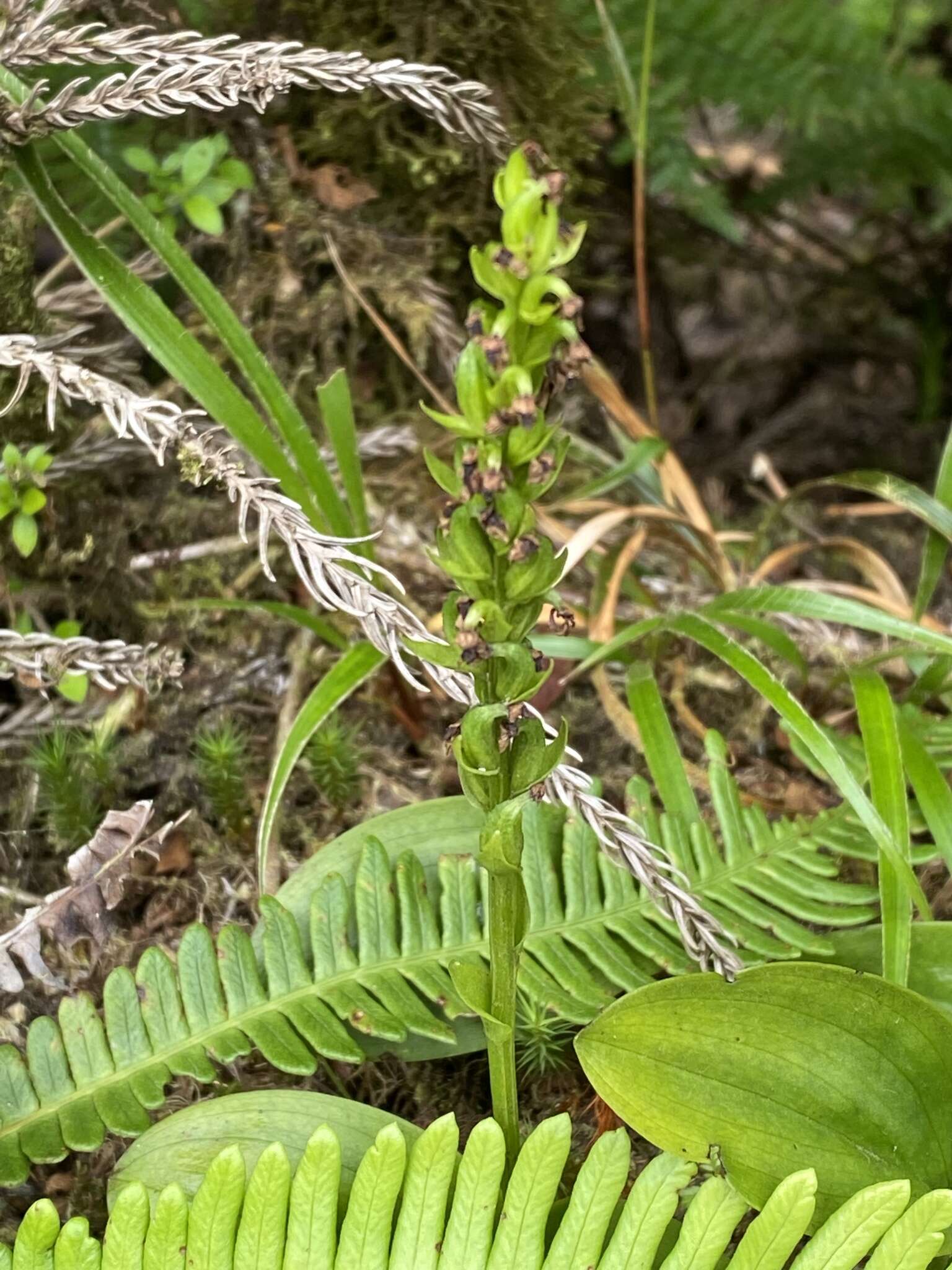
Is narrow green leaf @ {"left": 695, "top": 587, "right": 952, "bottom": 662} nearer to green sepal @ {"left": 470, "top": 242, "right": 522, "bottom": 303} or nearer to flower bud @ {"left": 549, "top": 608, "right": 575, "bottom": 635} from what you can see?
flower bud @ {"left": 549, "top": 608, "right": 575, "bottom": 635}

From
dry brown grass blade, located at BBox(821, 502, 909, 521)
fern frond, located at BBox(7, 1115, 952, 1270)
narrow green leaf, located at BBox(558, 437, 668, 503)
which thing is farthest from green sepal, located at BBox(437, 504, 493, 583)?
dry brown grass blade, located at BBox(821, 502, 909, 521)

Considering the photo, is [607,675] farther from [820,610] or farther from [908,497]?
[908,497]

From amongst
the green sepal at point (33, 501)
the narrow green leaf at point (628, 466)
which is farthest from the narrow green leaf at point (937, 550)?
the green sepal at point (33, 501)

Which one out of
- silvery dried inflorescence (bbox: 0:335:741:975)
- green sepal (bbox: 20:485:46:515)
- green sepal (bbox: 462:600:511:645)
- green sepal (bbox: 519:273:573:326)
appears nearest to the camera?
green sepal (bbox: 519:273:573:326)

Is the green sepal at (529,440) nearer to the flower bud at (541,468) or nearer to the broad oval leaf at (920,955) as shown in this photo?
the flower bud at (541,468)

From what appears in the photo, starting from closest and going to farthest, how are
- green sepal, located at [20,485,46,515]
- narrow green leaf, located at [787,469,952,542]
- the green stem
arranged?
the green stem < green sepal, located at [20,485,46,515] < narrow green leaf, located at [787,469,952,542]

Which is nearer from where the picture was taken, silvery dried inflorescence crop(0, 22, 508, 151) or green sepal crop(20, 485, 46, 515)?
silvery dried inflorescence crop(0, 22, 508, 151)
